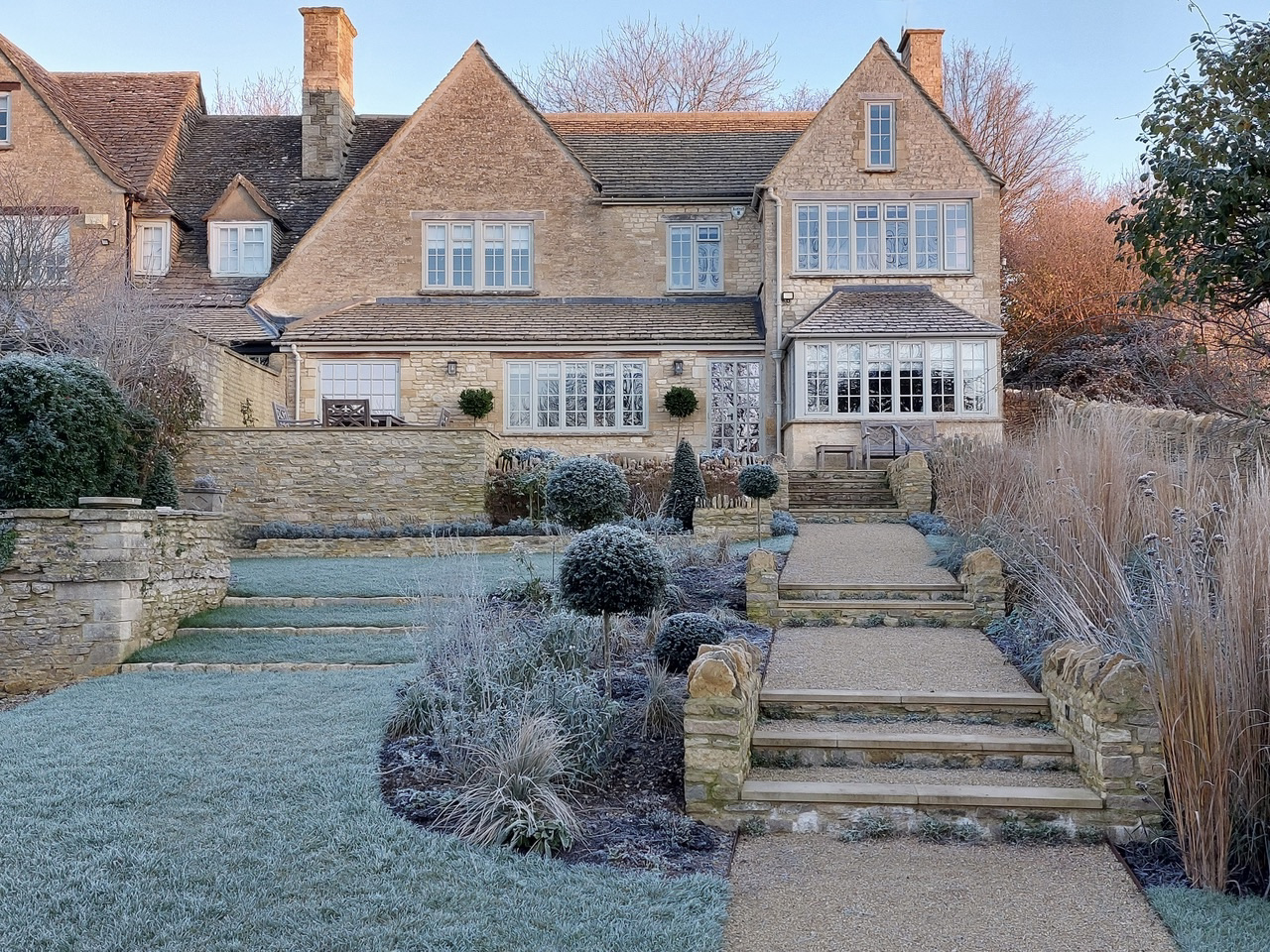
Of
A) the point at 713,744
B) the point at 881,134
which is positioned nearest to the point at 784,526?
the point at 713,744

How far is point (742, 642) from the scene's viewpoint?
6863 millimetres

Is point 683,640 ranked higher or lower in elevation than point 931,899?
higher

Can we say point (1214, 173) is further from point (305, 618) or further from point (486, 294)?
point (486, 294)

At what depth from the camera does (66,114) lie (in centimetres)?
2202

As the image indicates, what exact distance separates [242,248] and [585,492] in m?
14.2

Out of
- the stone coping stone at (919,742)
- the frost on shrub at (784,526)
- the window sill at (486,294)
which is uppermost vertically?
the window sill at (486,294)

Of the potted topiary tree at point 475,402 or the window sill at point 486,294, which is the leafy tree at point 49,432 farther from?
the window sill at point 486,294

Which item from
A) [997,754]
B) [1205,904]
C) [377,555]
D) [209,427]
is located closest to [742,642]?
[997,754]

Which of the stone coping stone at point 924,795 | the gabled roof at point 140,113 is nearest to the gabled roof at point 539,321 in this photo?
the gabled roof at point 140,113

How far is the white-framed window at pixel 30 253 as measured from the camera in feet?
53.8

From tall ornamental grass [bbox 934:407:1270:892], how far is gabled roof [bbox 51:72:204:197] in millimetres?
21285

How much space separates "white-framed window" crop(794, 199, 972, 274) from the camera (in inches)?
811

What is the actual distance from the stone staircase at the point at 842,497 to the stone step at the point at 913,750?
9893 millimetres

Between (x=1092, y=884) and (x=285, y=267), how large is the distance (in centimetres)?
2039
